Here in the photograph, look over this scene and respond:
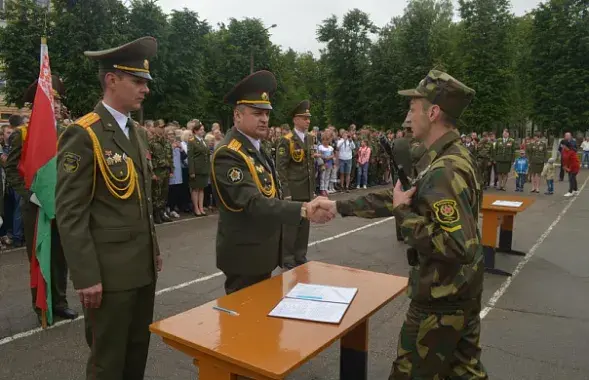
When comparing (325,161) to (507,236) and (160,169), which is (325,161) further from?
(507,236)

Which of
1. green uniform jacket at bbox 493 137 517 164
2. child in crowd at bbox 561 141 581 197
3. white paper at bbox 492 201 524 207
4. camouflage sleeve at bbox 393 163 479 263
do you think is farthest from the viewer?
green uniform jacket at bbox 493 137 517 164

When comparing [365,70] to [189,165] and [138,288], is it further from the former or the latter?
[138,288]

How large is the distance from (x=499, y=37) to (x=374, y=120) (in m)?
11.6

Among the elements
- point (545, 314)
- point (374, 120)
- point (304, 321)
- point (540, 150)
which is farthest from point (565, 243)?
point (374, 120)

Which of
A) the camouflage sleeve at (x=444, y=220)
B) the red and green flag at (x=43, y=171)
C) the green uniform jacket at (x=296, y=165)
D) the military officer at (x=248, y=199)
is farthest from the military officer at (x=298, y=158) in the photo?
the camouflage sleeve at (x=444, y=220)

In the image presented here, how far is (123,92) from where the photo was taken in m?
2.77

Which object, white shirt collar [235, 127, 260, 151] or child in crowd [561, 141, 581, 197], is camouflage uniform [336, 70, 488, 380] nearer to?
white shirt collar [235, 127, 260, 151]

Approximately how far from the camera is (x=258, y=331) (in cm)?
219

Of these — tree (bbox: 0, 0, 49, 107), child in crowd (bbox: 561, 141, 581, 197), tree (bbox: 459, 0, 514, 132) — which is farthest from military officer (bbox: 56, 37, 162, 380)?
tree (bbox: 459, 0, 514, 132)

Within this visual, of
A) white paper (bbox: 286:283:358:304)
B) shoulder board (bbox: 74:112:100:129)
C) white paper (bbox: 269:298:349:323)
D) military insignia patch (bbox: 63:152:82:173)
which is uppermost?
shoulder board (bbox: 74:112:100:129)

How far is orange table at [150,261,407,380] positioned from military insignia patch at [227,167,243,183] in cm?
71

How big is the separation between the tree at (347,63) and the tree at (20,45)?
26.2m

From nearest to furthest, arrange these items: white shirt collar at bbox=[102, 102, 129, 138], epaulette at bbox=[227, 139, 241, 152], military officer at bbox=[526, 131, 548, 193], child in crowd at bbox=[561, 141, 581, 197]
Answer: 1. white shirt collar at bbox=[102, 102, 129, 138]
2. epaulette at bbox=[227, 139, 241, 152]
3. child in crowd at bbox=[561, 141, 581, 197]
4. military officer at bbox=[526, 131, 548, 193]

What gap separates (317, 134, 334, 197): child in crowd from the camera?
1539 centimetres
